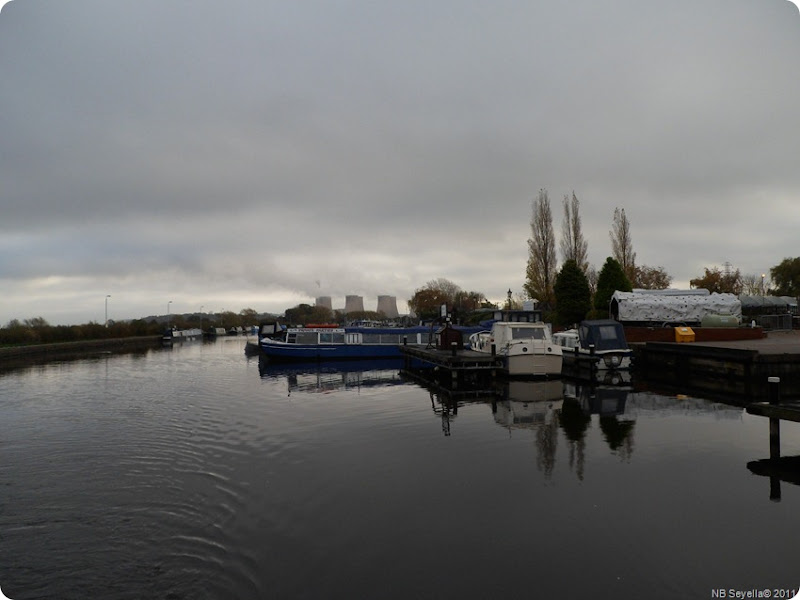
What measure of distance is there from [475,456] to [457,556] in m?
5.06

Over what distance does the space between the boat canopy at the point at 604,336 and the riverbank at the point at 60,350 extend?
148ft

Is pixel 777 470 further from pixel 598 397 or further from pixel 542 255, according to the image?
pixel 542 255

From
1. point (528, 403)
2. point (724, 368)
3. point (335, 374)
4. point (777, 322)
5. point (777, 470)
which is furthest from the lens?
point (777, 322)

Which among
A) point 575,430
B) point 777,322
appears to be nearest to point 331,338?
point 575,430

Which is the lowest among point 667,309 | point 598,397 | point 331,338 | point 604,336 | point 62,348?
point 598,397

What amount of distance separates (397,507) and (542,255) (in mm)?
47699

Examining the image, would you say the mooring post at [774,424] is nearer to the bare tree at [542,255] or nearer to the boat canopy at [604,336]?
the boat canopy at [604,336]

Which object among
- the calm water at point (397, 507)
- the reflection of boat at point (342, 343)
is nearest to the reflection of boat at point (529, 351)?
the calm water at point (397, 507)

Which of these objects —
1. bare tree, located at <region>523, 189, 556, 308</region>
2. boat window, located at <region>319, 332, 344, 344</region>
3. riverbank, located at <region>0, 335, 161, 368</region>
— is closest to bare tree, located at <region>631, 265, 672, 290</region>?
bare tree, located at <region>523, 189, 556, 308</region>

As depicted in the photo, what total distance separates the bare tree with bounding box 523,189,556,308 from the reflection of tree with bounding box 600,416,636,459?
124ft

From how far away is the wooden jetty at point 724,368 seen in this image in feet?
67.1

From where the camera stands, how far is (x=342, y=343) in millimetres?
42219

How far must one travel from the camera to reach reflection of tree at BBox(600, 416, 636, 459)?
12.1 meters

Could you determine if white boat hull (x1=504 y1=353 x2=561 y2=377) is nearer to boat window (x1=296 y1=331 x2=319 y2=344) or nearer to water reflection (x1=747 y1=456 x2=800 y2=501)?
water reflection (x1=747 y1=456 x2=800 y2=501)
